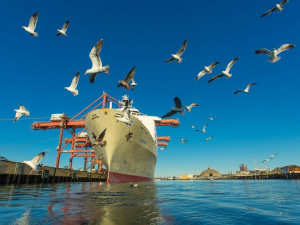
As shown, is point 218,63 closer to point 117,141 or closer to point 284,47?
point 284,47

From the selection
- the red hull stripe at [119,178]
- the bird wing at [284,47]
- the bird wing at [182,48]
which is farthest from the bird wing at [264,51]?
the red hull stripe at [119,178]

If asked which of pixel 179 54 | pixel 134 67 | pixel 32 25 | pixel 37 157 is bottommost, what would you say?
pixel 37 157

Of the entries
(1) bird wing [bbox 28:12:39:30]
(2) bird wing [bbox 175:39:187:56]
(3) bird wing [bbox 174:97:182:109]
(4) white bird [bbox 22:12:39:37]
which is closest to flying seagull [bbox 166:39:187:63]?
(2) bird wing [bbox 175:39:187:56]

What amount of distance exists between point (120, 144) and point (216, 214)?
65.5 ft

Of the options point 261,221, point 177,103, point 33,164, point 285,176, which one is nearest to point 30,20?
point 33,164

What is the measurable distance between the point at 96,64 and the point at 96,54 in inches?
29.7

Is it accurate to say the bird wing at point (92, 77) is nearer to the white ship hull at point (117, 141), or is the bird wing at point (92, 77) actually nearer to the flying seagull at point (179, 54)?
the flying seagull at point (179, 54)

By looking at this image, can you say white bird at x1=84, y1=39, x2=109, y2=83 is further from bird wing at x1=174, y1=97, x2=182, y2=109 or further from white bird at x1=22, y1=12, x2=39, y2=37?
bird wing at x1=174, y1=97, x2=182, y2=109

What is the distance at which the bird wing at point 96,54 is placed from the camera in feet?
34.9

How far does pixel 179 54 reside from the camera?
517 inches

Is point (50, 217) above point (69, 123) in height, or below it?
below

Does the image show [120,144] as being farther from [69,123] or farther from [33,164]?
[69,123]

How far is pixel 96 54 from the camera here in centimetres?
1102

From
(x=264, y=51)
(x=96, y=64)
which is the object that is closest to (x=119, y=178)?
(x=96, y=64)
